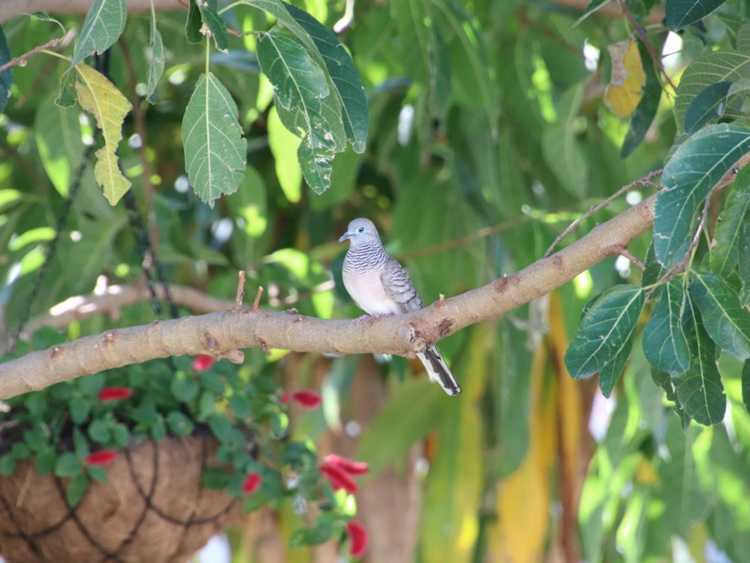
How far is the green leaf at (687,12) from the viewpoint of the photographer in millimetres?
2258

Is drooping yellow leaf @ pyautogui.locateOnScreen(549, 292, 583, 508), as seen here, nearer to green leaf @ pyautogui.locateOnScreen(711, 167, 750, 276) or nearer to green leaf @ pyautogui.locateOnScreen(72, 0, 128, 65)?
green leaf @ pyautogui.locateOnScreen(711, 167, 750, 276)

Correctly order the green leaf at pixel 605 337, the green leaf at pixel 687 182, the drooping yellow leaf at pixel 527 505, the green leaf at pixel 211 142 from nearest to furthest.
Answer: the green leaf at pixel 687 182
the green leaf at pixel 605 337
the green leaf at pixel 211 142
the drooping yellow leaf at pixel 527 505

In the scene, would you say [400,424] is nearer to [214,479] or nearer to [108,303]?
[108,303]

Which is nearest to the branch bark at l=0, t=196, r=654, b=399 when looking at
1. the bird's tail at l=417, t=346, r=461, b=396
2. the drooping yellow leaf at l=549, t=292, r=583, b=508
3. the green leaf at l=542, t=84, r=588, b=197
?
the bird's tail at l=417, t=346, r=461, b=396

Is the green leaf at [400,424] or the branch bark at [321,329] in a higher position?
the branch bark at [321,329]

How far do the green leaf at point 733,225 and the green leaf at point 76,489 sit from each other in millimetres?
1241

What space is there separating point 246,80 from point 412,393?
1.34 meters

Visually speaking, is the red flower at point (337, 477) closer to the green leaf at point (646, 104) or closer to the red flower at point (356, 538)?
the red flower at point (356, 538)

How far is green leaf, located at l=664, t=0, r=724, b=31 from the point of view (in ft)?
7.41

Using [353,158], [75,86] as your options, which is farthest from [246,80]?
[75,86]

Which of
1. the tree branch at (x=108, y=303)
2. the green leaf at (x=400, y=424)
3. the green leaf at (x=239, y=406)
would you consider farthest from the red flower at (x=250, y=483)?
the green leaf at (x=400, y=424)

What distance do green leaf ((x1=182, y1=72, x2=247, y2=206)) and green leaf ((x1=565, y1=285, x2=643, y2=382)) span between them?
515 mm

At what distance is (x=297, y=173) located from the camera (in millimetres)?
3336

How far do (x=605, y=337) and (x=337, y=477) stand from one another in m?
1.18
